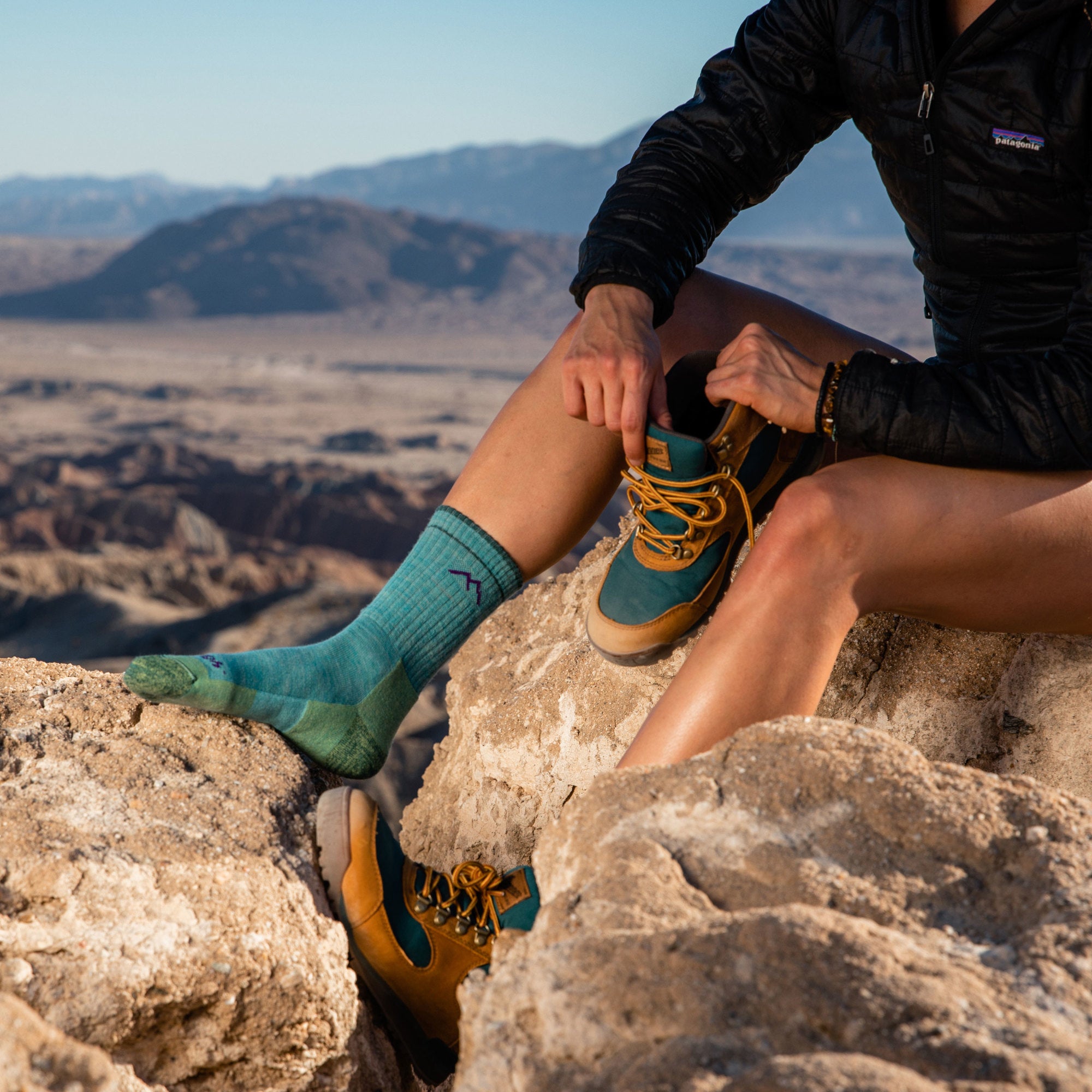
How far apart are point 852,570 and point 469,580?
22.9 inches

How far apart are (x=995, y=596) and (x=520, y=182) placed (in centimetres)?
10222

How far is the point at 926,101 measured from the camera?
1.37m

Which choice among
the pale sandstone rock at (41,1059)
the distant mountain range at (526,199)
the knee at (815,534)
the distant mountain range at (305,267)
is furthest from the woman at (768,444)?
the distant mountain range at (526,199)

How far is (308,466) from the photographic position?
1276 cm

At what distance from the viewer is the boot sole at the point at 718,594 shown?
1418 mm

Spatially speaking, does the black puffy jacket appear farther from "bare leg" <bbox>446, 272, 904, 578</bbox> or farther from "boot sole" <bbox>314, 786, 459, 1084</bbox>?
"boot sole" <bbox>314, 786, 459, 1084</bbox>

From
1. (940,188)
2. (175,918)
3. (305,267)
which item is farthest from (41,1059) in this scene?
A: (305,267)

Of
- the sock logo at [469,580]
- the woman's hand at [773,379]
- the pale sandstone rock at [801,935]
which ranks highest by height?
the woman's hand at [773,379]

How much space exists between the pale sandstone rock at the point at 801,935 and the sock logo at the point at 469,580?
50 cm

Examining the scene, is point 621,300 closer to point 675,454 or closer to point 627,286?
point 627,286

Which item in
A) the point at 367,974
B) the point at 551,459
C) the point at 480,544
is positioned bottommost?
the point at 367,974

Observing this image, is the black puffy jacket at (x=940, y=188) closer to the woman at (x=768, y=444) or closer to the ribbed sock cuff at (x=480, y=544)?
the woman at (x=768, y=444)

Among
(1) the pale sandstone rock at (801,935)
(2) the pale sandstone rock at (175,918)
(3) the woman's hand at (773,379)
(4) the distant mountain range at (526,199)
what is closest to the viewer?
(1) the pale sandstone rock at (801,935)

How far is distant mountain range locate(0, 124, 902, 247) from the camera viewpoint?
8494 centimetres
